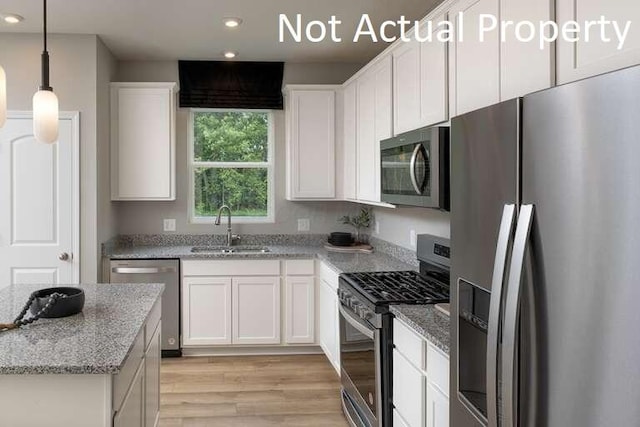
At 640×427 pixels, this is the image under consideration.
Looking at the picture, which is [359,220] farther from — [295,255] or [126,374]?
[126,374]

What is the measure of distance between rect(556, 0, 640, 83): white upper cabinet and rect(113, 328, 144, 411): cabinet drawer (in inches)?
68.0

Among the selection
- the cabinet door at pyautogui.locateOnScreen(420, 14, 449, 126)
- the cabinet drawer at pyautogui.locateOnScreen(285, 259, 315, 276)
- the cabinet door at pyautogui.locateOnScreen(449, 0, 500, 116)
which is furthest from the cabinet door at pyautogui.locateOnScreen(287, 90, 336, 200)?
the cabinet door at pyautogui.locateOnScreen(449, 0, 500, 116)

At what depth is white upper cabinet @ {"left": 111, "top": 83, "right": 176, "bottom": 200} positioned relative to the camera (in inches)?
173

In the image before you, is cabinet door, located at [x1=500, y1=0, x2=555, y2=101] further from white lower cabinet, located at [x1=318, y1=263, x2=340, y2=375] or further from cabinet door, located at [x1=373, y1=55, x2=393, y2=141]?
white lower cabinet, located at [x1=318, y1=263, x2=340, y2=375]

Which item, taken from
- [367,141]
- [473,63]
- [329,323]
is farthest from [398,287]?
[367,141]

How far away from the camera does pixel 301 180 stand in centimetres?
458

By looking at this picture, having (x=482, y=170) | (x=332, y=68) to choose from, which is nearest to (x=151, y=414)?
(x=482, y=170)

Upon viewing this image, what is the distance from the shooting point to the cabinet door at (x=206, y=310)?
4.23 metres

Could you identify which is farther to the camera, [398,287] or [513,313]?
[398,287]

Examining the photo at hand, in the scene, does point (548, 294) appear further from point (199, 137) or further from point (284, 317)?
point (199, 137)

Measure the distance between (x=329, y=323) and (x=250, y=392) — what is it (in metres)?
0.79

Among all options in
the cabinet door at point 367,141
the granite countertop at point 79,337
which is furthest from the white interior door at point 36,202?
the cabinet door at point 367,141

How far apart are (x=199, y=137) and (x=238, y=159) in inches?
16.9

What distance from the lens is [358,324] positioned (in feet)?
8.76
